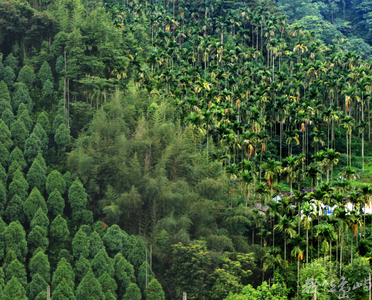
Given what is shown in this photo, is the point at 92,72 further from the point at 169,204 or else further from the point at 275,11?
the point at 275,11

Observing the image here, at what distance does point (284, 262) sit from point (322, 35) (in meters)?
79.1

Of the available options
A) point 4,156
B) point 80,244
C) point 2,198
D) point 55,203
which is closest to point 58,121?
point 4,156

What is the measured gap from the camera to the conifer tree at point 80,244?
4694cm

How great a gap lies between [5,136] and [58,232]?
13.1 metres

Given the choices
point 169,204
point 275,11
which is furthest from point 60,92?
point 275,11

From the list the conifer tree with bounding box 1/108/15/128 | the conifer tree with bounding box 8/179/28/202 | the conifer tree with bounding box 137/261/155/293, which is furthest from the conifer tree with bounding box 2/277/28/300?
the conifer tree with bounding box 1/108/15/128

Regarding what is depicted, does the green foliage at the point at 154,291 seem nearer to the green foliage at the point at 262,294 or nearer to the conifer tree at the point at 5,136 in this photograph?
the green foliage at the point at 262,294

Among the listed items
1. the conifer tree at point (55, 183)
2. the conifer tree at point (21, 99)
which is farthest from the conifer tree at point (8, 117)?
the conifer tree at point (55, 183)

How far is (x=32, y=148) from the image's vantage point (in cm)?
5428

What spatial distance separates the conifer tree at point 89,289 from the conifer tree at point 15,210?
32.0 feet

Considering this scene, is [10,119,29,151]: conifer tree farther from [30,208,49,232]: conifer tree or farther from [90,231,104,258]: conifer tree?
[90,231,104,258]: conifer tree

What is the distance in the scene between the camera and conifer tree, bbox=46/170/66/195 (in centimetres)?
5091

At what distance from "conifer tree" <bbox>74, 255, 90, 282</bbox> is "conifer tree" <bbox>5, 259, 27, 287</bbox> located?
4.49m

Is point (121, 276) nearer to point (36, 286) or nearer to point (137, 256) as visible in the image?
point (137, 256)
